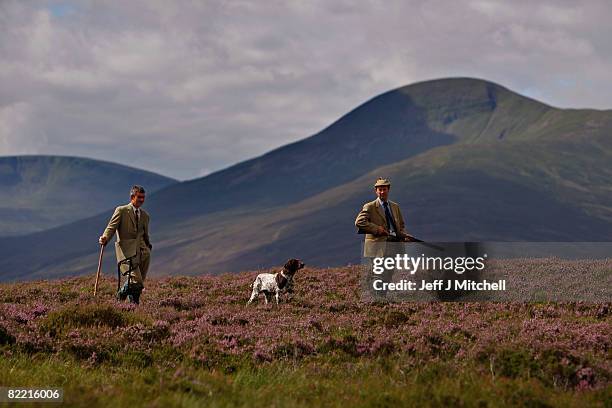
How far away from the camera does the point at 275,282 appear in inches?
811

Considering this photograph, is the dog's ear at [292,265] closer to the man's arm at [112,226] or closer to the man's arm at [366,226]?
the man's arm at [366,226]

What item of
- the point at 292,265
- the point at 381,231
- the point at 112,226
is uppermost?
the point at 112,226

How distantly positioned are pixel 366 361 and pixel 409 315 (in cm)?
471

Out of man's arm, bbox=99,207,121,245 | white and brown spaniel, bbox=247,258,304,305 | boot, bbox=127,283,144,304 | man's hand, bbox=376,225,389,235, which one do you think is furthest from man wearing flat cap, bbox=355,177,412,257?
man's arm, bbox=99,207,121,245

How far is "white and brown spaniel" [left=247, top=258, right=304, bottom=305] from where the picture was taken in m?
20.5

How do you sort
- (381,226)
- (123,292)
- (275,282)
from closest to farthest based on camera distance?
(381,226), (123,292), (275,282)

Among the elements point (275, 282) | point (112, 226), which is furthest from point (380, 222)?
point (112, 226)

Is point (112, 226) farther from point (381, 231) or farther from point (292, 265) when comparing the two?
point (381, 231)

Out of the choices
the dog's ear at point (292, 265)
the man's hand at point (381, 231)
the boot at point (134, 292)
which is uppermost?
the man's hand at point (381, 231)

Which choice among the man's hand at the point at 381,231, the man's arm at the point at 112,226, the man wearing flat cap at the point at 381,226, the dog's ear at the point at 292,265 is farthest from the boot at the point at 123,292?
the man's hand at the point at 381,231

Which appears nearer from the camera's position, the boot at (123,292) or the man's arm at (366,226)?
the man's arm at (366,226)

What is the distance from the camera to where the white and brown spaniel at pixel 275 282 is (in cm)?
2048

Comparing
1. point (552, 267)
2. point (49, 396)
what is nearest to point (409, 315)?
point (552, 267)

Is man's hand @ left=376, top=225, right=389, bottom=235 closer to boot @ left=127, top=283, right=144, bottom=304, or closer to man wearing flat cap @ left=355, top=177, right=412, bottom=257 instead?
man wearing flat cap @ left=355, top=177, right=412, bottom=257
